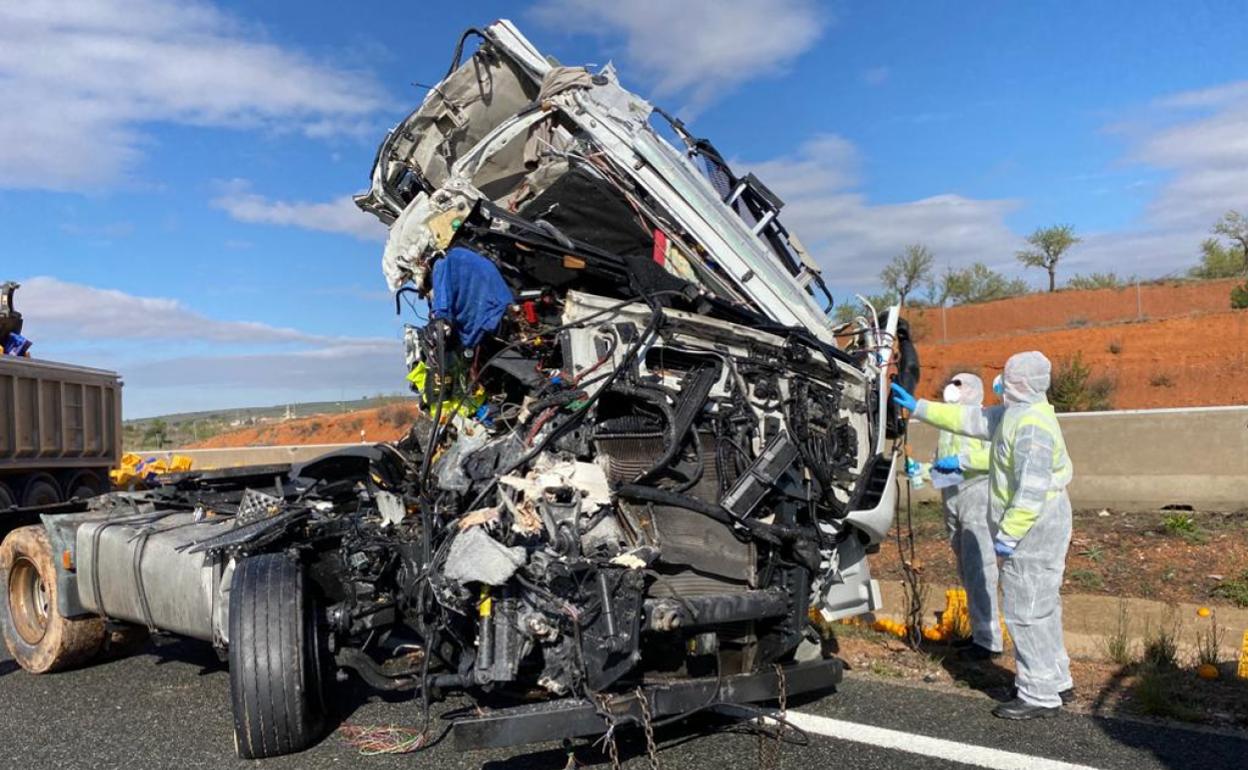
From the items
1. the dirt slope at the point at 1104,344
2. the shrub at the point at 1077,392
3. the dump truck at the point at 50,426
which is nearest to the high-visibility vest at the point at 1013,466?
the dump truck at the point at 50,426

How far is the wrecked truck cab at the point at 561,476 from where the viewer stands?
3.92m

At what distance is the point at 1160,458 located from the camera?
10094mm

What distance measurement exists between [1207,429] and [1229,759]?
21.8 feet

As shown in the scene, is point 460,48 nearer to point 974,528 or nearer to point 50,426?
point 974,528

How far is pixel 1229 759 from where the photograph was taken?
4168 mm

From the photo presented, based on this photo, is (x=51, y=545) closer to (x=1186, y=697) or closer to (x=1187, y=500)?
(x=1186, y=697)

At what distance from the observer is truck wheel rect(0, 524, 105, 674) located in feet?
21.2

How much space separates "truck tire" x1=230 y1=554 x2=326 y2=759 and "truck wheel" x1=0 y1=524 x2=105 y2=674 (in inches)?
97.3

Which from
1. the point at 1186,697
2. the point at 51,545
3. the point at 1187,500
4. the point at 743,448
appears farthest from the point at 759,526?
the point at 1187,500

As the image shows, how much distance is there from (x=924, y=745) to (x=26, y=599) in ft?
19.8

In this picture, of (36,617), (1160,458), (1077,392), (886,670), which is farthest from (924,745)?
(1077,392)

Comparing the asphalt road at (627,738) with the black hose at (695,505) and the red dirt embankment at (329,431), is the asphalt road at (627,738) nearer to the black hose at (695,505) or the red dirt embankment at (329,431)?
the black hose at (695,505)

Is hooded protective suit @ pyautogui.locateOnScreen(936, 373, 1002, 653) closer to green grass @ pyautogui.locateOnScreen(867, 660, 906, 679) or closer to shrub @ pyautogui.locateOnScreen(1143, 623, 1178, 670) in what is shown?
green grass @ pyautogui.locateOnScreen(867, 660, 906, 679)

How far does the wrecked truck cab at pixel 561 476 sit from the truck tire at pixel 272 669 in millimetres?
11
